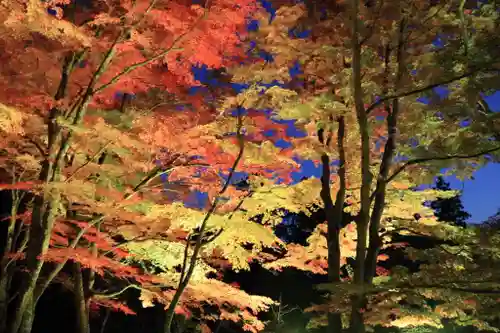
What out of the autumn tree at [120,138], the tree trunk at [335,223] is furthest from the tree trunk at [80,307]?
the tree trunk at [335,223]

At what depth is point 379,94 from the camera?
680 cm

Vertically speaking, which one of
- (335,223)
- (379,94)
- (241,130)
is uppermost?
(379,94)

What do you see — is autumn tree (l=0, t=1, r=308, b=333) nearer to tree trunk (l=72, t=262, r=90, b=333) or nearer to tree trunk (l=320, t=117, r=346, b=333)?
tree trunk (l=72, t=262, r=90, b=333)

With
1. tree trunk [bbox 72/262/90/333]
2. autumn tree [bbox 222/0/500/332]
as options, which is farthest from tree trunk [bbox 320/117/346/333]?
tree trunk [bbox 72/262/90/333]

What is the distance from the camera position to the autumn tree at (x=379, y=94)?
208 inches

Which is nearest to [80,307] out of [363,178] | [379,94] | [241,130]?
[241,130]

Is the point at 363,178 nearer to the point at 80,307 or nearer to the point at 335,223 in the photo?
the point at 335,223

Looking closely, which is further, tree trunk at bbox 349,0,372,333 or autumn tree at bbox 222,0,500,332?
tree trunk at bbox 349,0,372,333

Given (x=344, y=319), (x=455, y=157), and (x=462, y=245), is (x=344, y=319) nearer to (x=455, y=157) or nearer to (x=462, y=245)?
(x=462, y=245)

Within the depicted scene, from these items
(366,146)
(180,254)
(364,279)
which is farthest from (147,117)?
(364,279)

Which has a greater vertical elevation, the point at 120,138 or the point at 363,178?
the point at 120,138

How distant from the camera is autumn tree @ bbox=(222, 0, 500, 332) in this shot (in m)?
5.29

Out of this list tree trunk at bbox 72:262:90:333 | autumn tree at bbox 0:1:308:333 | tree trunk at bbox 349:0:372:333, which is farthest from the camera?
tree trunk at bbox 72:262:90:333

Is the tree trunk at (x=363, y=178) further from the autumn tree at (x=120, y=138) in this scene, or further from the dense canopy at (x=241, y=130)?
the autumn tree at (x=120, y=138)
